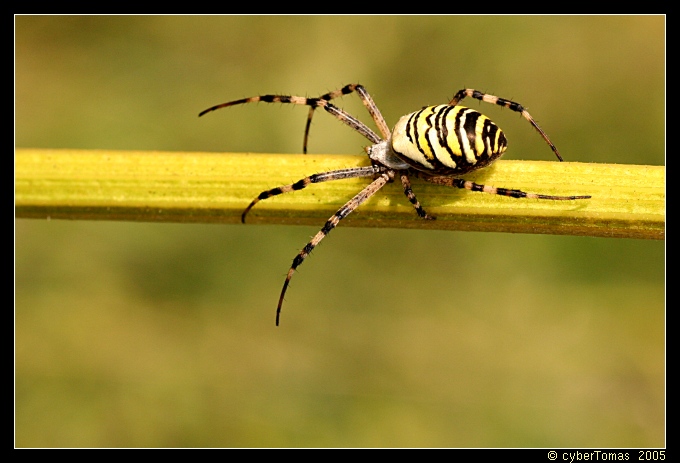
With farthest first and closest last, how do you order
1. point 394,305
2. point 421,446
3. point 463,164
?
point 394,305, point 421,446, point 463,164

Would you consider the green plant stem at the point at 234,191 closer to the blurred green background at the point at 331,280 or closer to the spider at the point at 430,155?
the spider at the point at 430,155

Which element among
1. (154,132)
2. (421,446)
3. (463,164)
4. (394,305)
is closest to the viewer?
(463,164)

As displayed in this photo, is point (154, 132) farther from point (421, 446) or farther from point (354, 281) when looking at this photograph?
point (421, 446)

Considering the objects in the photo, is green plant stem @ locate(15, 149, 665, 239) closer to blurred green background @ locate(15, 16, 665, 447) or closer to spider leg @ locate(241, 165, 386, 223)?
spider leg @ locate(241, 165, 386, 223)

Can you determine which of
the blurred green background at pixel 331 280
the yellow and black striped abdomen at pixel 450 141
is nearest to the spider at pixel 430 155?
the yellow and black striped abdomen at pixel 450 141

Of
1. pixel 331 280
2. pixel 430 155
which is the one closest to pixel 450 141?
pixel 430 155

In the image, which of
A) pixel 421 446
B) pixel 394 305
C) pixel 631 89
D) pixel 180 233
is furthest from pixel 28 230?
pixel 631 89
